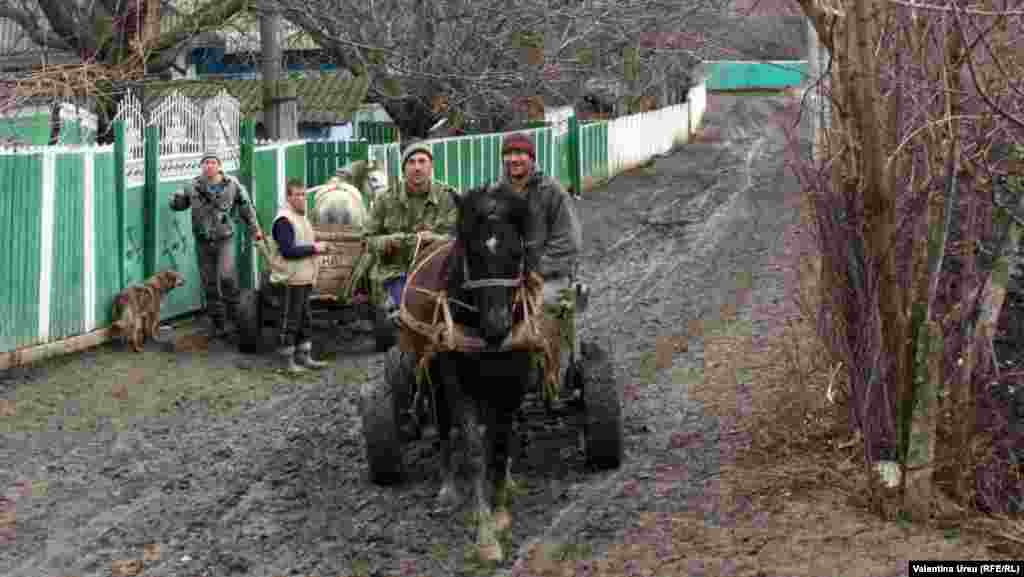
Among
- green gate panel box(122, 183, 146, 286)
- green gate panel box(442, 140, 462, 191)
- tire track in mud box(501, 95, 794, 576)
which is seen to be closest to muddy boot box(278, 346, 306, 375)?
green gate panel box(122, 183, 146, 286)

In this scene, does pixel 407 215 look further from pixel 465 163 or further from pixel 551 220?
pixel 465 163

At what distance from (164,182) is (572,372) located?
671 cm

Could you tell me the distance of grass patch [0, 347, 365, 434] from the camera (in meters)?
9.84

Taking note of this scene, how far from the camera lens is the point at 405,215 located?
871cm

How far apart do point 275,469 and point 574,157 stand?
21843 millimetres

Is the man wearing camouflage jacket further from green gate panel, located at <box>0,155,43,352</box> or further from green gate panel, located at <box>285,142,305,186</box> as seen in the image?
green gate panel, located at <box>285,142,305,186</box>

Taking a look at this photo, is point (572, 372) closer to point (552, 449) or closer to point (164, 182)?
point (552, 449)

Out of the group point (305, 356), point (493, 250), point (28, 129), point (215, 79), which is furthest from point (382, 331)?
point (215, 79)

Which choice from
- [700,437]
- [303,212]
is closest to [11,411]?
[303,212]

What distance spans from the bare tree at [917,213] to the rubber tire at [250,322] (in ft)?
20.7

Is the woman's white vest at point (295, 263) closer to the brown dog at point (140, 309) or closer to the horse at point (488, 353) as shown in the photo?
the brown dog at point (140, 309)

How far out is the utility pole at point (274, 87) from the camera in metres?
16.4

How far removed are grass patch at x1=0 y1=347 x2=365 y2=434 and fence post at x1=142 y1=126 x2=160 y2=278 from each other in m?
1.32

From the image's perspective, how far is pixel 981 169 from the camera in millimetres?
6777
